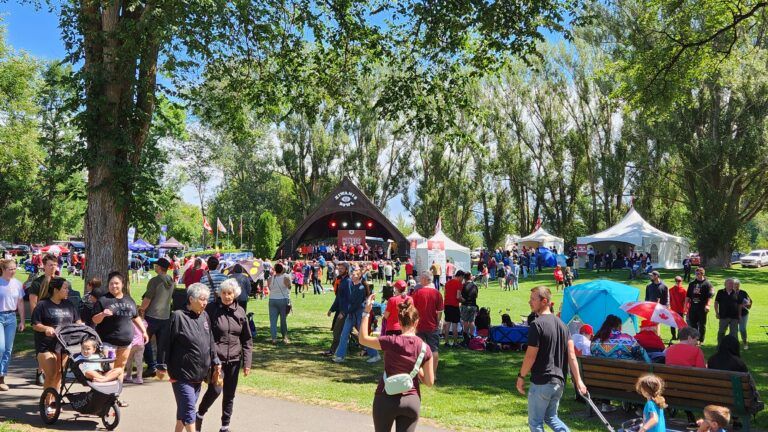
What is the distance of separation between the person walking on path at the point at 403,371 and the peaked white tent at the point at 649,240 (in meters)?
35.3

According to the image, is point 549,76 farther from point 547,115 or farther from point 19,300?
point 19,300

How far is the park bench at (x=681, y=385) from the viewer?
6.91m

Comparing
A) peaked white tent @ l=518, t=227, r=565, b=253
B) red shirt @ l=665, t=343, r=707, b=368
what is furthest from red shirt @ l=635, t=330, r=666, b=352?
peaked white tent @ l=518, t=227, r=565, b=253

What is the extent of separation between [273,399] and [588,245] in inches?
1420

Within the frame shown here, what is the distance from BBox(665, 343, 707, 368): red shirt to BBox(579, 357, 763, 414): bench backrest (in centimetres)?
40

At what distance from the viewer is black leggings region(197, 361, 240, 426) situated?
6336 millimetres

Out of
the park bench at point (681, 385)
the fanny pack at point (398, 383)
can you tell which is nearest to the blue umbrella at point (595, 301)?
the park bench at point (681, 385)

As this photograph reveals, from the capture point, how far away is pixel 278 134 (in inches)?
2261

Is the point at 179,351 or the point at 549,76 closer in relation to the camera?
the point at 179,351

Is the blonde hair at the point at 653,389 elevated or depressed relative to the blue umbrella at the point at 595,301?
depressed

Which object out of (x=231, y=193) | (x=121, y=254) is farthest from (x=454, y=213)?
(x=121, y=254)

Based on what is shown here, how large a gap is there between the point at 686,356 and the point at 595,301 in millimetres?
4719

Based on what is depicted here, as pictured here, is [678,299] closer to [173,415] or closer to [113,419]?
[173,415]

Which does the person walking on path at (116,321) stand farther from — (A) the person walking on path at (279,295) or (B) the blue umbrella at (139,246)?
(B) the blue umbrella at (139,246)
